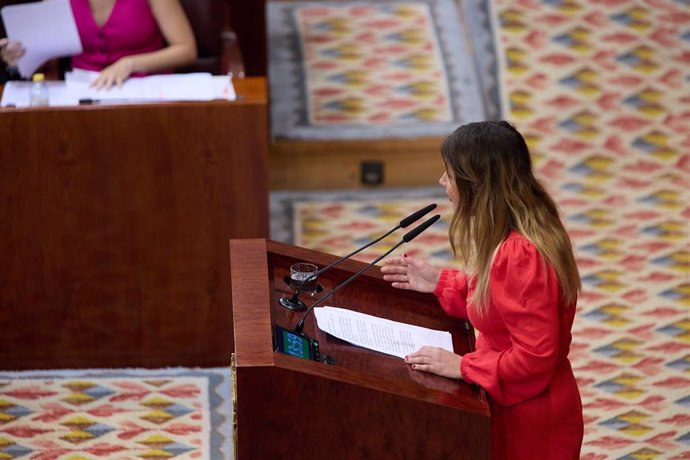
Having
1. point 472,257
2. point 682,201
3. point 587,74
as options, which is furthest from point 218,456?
point 587,74

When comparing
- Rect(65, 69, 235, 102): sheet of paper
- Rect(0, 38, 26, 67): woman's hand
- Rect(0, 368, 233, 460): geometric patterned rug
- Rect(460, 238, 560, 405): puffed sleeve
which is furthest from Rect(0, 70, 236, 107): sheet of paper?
Rect(460, 238, 560, 405): puffed sleeve

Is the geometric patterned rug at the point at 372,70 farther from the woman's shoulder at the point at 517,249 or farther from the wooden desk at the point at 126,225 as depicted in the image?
the woman's shoulder at the point at 517,249

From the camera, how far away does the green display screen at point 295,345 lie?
8.38ft

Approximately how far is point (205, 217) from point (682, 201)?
7.97ft

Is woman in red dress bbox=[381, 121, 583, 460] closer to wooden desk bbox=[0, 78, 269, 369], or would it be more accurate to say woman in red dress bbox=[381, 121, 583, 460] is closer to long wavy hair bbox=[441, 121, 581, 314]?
long wavy hair bbox=[441, 121, 581, 314]

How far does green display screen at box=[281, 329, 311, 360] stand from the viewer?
2.55m

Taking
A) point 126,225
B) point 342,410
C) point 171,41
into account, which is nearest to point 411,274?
point 342,410

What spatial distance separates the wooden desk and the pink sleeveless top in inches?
21.2

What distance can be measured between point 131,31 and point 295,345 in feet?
7.56

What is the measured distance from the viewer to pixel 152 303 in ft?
14.0

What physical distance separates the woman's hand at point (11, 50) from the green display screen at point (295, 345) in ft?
7.33

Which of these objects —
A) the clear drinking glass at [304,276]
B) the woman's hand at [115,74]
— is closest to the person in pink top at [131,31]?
the woman's hand at [115,74]

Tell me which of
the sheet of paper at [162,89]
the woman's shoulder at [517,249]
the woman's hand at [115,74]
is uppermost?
the woman's shoulder at [517,249]

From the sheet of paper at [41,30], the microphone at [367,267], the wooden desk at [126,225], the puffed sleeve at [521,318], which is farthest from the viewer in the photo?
the sheet of paper at [41,30]
